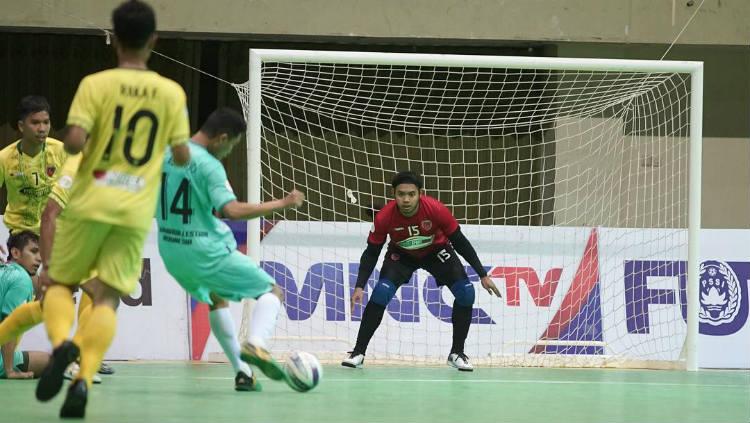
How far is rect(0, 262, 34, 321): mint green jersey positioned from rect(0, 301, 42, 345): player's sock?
0.45 meters

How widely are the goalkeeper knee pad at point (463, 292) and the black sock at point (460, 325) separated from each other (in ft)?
0.15

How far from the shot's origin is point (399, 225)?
31.6 feet

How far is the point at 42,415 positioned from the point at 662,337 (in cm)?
699

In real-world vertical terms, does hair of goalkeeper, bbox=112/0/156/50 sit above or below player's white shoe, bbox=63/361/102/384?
above

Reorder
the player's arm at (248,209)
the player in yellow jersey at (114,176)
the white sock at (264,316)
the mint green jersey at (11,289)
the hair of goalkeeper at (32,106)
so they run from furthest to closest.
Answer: the mint green jersey at (11,289)
the hair of goalkeeper at (32,106)
the white sock at (264,316)
the player's arm at (248,209)
the player in yellow jersey at (114,176)

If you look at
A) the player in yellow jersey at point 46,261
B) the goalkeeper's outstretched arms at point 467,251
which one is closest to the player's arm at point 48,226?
the player in yellow jersey at point 46,261

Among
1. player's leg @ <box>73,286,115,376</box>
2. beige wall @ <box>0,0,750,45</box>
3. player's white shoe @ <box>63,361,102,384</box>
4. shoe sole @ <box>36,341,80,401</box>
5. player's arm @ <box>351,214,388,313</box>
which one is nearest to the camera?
shoe sole @ <box>36,341,80,401</box>

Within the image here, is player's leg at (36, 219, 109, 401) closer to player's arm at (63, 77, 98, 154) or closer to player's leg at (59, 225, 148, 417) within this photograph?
player's leg at (59, 225, 148, 417)

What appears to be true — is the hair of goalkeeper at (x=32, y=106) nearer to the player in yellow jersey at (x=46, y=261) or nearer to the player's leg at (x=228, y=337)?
the player in yellow jersey at (x=46, y=261)

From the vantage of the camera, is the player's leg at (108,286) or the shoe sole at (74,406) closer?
the shoe sole at (74,406)

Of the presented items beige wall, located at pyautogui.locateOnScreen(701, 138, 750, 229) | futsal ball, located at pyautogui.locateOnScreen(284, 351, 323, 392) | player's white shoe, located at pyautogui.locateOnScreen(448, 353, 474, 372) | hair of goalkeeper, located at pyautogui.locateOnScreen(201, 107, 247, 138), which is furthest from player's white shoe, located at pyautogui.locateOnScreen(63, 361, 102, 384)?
beige wall, located at pyautogui.locateOnScreen(701, 138, 750, 229)

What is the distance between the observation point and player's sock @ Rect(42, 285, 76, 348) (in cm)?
527

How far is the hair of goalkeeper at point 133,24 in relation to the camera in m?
5.20

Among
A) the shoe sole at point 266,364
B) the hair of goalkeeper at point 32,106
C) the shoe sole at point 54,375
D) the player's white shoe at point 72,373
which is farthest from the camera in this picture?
the hair of goalkeeper at point 32,106
